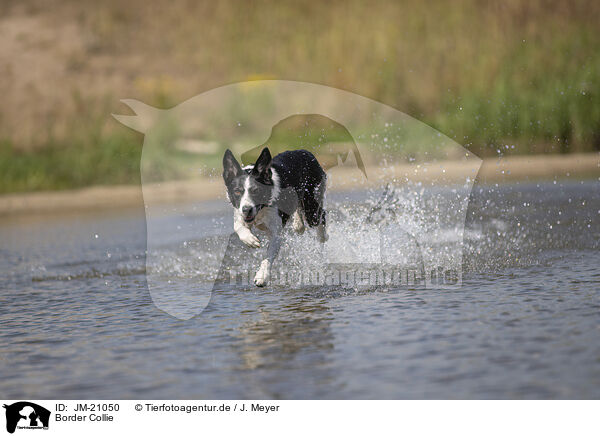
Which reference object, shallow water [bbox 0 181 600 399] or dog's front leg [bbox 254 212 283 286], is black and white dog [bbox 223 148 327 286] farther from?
shallow water [bbox 0 181 600 399]

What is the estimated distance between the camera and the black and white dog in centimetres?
704

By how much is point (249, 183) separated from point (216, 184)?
10031 millimetres

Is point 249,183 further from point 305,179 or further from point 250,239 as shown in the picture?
point 305,179

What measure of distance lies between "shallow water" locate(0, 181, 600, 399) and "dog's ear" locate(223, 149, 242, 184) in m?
0.98

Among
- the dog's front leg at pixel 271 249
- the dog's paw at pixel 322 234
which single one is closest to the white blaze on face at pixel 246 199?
the dog's front leg at pixel 271 249

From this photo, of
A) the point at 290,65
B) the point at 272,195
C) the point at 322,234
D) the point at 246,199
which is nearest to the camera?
the point at 246,199

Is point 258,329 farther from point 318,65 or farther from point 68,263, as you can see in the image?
point 318,65

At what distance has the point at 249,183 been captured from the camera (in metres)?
7.04

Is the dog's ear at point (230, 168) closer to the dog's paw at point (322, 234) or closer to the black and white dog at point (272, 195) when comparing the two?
the black and white dog at point (272, 195)

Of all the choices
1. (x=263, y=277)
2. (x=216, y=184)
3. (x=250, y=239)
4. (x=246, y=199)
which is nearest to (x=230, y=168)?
(x=246, y=199)

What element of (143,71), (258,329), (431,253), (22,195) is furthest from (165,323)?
(143,71)
